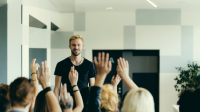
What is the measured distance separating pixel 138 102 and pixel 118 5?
145 inches

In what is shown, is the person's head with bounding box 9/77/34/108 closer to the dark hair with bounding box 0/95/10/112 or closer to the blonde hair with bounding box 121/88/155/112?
the dark hair with bounding box 0/95/10/112

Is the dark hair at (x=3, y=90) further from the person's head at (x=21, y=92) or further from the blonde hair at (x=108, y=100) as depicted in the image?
the blonde hair at (x=108, y=100)

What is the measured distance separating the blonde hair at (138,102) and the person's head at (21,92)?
0.53 m

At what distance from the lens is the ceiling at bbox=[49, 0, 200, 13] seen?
4180mm

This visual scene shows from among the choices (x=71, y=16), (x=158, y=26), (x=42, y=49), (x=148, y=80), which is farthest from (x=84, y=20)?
(x=148, y=80)

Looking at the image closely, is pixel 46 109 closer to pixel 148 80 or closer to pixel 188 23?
pixel 148 80

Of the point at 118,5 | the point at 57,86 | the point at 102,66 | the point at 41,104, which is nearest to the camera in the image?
the point at 102,66

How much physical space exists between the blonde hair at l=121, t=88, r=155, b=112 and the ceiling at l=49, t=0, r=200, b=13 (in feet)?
10.9

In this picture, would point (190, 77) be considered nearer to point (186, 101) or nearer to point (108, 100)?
point (186, 101)

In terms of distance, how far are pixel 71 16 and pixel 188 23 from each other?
2960mm

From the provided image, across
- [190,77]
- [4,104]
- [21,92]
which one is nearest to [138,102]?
[21,92]

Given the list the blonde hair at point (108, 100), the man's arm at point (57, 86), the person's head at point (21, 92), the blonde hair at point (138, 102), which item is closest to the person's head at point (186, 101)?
the blonde hair at point (138, 102)

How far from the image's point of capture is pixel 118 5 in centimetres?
447

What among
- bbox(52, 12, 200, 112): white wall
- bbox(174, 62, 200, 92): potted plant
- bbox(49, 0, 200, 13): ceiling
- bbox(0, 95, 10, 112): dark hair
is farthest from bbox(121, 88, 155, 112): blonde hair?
bbox(52, 12, 200, 112): white wall
